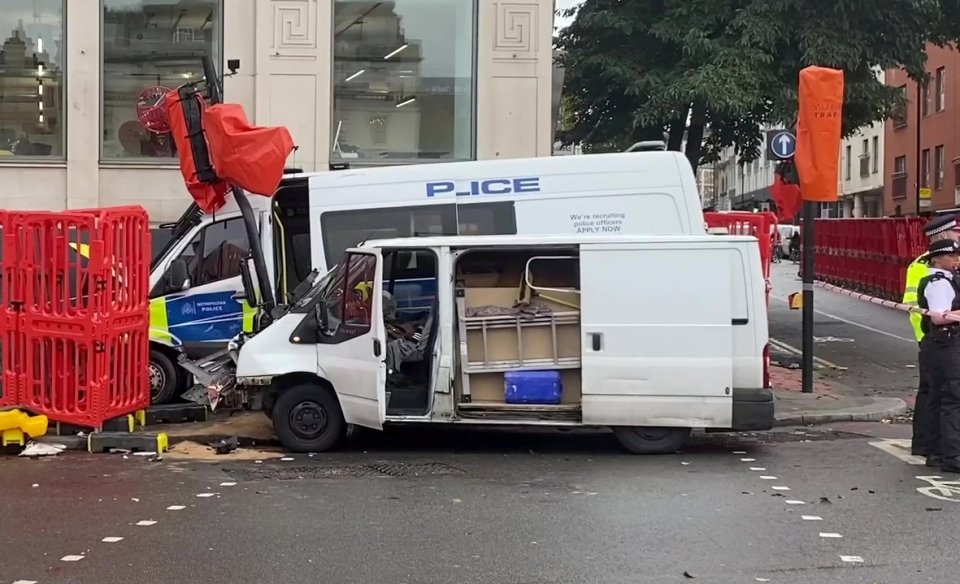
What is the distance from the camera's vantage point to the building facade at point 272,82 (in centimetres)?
1580

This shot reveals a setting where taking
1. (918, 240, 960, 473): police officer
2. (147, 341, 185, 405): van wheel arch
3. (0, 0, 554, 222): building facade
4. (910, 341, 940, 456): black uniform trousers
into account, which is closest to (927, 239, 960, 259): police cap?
(918, 240, 960, 473): police officer

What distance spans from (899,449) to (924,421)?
728 mm

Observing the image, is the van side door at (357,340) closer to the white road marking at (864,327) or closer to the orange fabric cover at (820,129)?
the orange fabric cover at (820,129)

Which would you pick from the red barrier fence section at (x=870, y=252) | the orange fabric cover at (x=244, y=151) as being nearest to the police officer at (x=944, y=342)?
the orange fabric cover at (x=244, y=151)

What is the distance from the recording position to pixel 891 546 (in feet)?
20.1

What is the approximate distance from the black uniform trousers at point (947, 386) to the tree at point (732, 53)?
802 cm

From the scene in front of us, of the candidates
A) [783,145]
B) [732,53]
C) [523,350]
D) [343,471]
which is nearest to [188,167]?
[343,471]

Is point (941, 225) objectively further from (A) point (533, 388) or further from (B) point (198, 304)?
(B) point (198, 304)

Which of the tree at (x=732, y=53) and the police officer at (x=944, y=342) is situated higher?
the tree at (x=732, y=53)

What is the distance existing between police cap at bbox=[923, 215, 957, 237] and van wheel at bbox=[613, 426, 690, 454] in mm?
2588

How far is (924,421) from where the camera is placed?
8508 millimetres

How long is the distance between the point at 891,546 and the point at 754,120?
13.9 meters

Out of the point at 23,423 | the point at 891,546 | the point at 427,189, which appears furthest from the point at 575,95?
the point at 891,546

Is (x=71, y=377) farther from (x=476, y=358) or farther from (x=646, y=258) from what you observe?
(x=646, y=258)
